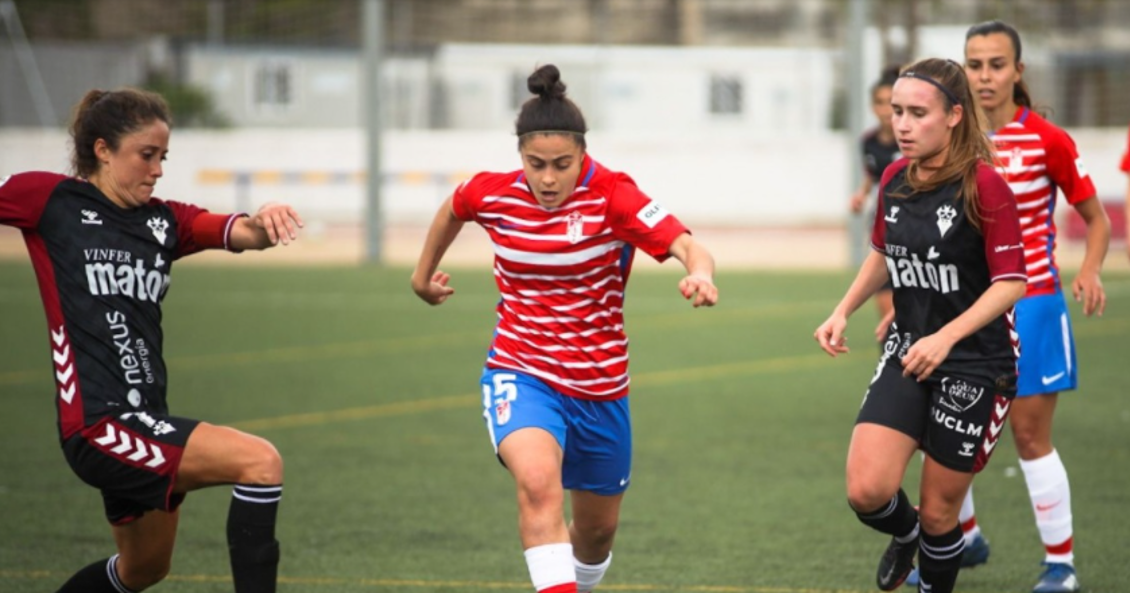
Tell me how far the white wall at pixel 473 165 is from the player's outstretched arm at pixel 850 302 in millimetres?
25881

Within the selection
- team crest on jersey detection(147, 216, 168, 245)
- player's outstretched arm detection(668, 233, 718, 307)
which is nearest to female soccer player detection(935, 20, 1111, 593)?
player's outstretched arm detection(668, 233, 718, 307)

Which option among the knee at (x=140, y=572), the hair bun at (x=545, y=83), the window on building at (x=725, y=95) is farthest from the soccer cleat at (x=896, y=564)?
the window on building at (x=725, y=95)

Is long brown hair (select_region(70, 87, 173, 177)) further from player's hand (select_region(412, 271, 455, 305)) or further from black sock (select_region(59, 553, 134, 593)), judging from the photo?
black sock (select_region(59, 553, 134, 593))

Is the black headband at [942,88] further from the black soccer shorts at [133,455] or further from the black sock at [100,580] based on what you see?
the black sock at [100,580]

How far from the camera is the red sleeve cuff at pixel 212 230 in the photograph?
5.40 m

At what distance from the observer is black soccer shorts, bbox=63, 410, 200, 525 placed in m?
5.00

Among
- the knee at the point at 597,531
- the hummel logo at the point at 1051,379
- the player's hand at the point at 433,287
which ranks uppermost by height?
the player's hand at the point at 433,287

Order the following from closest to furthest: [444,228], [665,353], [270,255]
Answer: [444,228] → [665,353] → [270,255]

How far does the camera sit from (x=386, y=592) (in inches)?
258

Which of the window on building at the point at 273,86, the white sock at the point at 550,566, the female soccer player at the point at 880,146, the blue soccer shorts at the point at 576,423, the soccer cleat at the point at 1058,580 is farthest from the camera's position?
the window on building at the point at 273,86

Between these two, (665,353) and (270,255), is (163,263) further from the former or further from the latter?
(270,255)

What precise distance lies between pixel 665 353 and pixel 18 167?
20.8m

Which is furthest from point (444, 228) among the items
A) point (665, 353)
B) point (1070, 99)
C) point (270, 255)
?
point (1070, 99)

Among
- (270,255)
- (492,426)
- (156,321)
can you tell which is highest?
(156,321)
